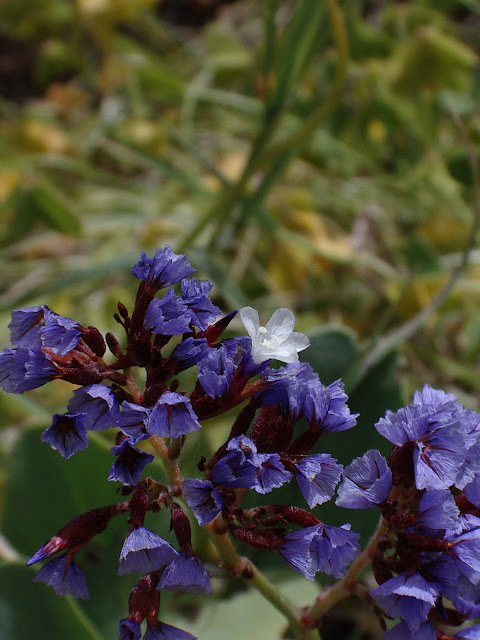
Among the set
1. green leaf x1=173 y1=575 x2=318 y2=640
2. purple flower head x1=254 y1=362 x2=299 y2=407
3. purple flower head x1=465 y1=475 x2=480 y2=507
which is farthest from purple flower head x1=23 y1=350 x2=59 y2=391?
green leaf x1=173 y1=575 x2=318 y2=640

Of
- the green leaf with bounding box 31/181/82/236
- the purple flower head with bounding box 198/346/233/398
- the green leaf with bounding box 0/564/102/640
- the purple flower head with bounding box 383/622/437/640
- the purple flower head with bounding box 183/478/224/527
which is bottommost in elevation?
the green leaf with bounding box 31/181/82/236

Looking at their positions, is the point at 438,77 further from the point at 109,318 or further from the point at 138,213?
the point at 109,318

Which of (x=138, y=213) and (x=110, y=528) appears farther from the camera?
(x=138, y=213)

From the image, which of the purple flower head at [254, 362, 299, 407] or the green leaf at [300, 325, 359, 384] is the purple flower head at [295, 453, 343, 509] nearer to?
the purple flower head at [254, 362, 299, 407]

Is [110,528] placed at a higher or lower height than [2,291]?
higher

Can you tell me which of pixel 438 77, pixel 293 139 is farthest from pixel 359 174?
pixel 293 139

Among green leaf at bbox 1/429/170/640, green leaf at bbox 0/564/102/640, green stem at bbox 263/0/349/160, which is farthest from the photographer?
green stem at bbox 263/0/349/160
